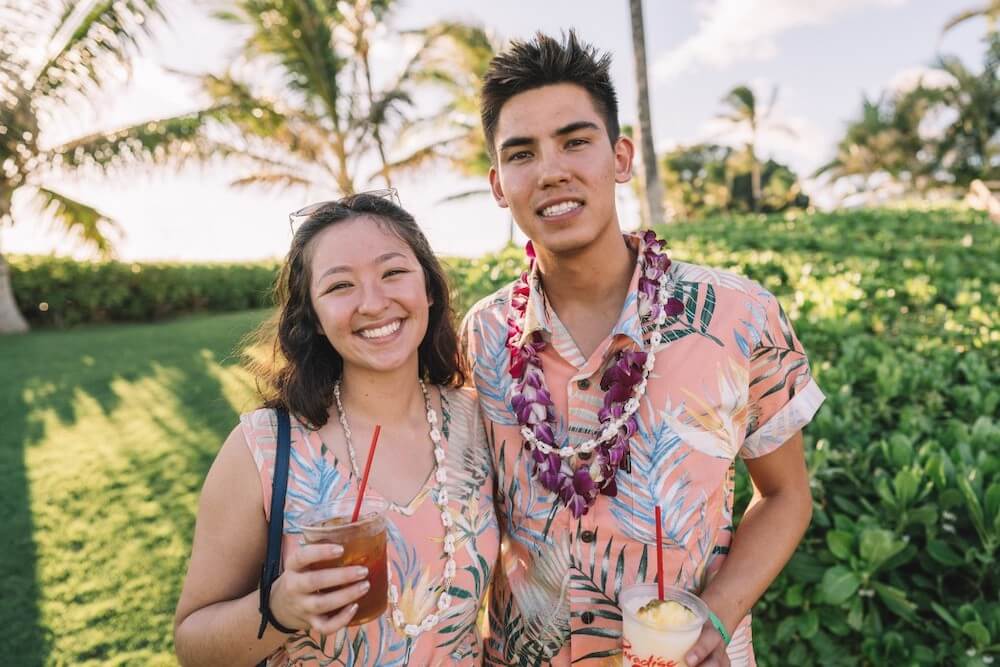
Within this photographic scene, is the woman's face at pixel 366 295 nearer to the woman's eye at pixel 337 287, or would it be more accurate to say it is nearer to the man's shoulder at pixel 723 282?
the woman's eye at pixel 337 287

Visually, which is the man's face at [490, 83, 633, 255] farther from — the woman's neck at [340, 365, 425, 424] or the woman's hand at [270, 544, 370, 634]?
the woman's hand at [270, 544, 370, 634]

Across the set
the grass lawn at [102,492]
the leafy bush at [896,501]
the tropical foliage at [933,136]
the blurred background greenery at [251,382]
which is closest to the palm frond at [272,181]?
the blurred background greenery at [251,382]

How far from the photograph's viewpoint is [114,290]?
16.4 meters

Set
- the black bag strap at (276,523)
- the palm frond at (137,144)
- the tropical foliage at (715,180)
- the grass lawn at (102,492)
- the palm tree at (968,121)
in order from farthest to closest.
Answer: the tropical foliage at (715,180)
the palm tree at (968,121)
the palm frond at (137,144)
the grass lawn at (102,492)
the black bag strap at (276,523)

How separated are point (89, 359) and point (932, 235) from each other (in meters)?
12.4

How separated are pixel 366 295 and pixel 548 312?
1.97 ft

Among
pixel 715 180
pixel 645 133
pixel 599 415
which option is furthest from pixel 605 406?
pixel 715 180

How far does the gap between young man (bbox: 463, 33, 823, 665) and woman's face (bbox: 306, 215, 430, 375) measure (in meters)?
0.38

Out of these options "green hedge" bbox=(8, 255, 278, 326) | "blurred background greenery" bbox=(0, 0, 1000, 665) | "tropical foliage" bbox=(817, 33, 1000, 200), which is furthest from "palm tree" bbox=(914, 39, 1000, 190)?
"green hedge" bbox=(8, 255, 278, 326)

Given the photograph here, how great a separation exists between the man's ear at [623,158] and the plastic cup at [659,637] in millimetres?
1431

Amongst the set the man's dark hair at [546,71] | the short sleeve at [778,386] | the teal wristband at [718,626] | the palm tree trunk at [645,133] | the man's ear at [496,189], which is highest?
the palm tree trunk at [645,133]

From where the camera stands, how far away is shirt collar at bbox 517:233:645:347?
6.92 ft

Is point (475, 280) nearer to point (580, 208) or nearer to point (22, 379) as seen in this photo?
point (580, 208)

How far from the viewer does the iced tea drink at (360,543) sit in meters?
1.63
